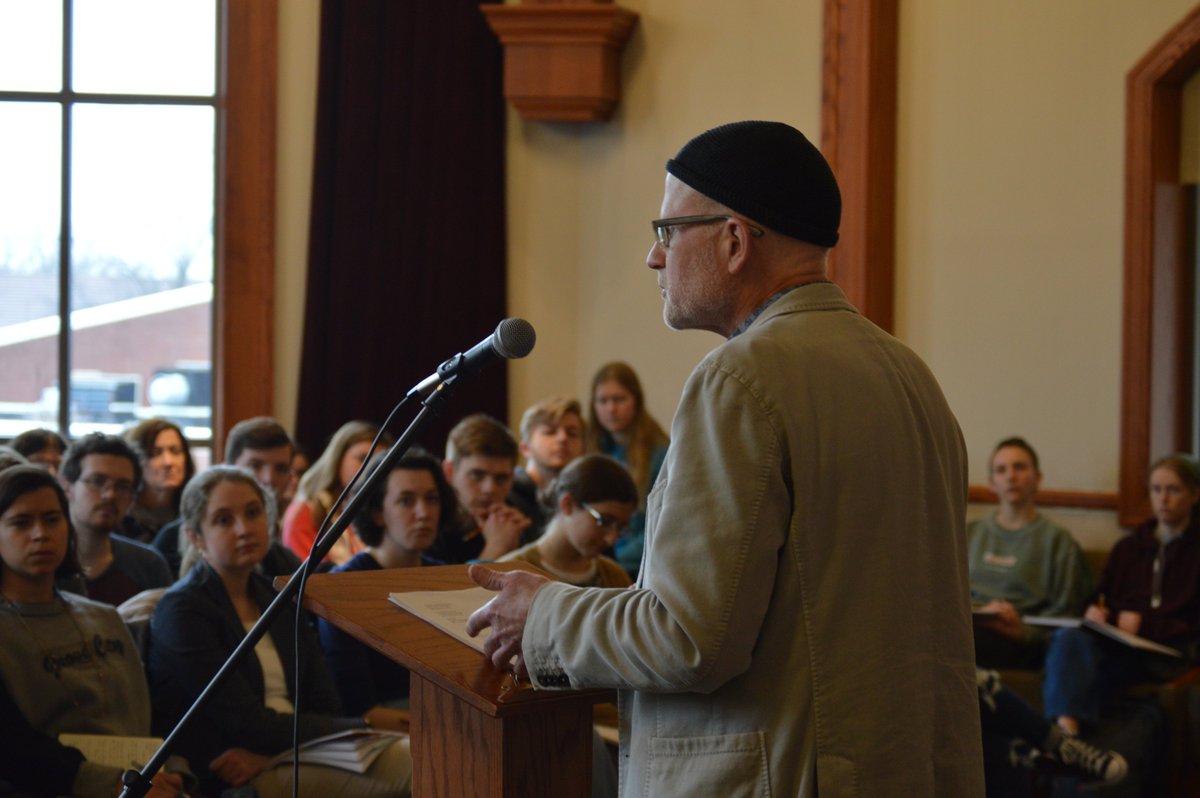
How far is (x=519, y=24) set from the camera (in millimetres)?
6496

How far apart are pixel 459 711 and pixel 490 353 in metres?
0.47

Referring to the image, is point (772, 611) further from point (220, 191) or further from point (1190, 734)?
point (220, 191)

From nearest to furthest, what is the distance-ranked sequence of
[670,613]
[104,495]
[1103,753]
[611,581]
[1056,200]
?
[670,613]
[611,581]
[104,495]
[1103,753]
[1056,200]

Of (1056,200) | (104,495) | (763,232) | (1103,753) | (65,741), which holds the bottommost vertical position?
(1103,753)

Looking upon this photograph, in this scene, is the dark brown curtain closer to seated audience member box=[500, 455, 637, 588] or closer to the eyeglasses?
seated audience member box=[500, 455, 637, 588]

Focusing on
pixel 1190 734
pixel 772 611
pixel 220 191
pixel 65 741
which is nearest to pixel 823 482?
pixel 772 611

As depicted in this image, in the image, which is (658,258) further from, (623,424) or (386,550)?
(623,424)

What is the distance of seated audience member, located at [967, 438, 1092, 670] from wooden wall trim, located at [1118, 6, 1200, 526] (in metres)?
0.31

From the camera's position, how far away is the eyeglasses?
155cm

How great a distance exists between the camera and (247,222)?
672 cm

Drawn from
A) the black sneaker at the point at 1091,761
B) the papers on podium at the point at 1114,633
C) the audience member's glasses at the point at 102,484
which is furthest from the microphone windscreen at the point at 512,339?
the papers on podium at the point at 1114,633

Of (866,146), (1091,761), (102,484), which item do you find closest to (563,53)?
(866,146)

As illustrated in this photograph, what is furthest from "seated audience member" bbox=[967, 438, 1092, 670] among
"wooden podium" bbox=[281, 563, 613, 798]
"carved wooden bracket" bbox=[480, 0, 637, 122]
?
"wooden podium" bbox=[281, 563, 613, 798]

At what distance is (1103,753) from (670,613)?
3522mm
